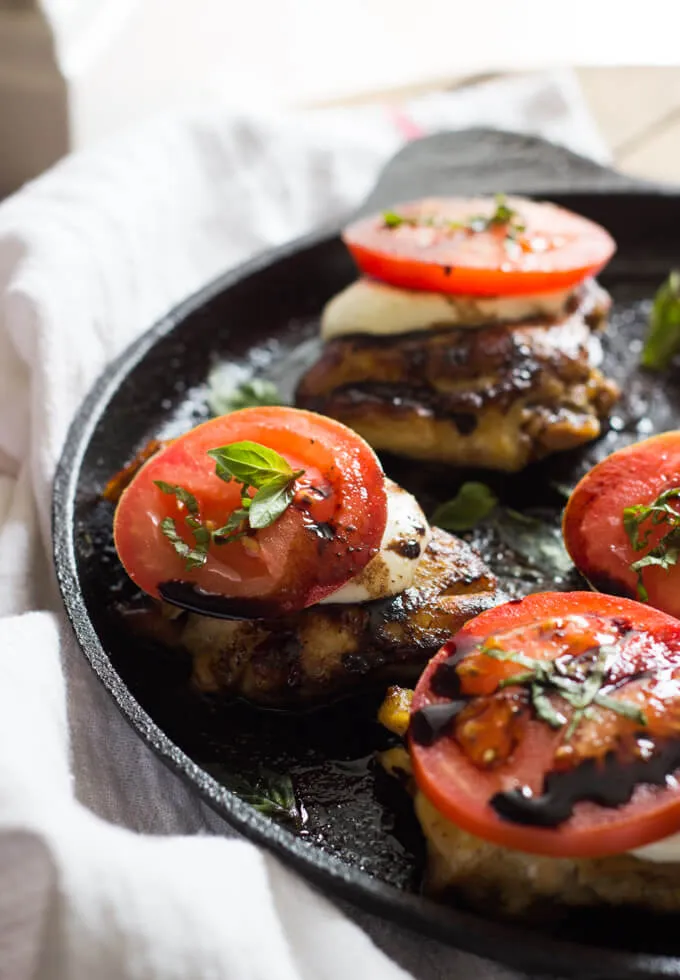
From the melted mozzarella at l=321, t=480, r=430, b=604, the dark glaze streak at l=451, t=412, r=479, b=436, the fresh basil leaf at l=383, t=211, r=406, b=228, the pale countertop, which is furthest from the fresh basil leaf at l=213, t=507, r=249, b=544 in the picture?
the pale countertop

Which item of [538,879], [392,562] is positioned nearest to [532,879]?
[538,879]

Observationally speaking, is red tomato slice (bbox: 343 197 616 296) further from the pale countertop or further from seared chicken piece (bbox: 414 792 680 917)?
seared chicken piece (bbox: 414 792 680 917)

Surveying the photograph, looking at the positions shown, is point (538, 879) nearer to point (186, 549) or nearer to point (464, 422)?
point (186, 549)

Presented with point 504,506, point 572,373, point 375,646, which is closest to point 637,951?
point 375,646

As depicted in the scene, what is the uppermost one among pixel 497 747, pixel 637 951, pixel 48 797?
pixel 497 747

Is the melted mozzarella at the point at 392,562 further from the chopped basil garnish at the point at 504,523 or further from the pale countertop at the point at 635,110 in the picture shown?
the pale countertop at the point at 635,110

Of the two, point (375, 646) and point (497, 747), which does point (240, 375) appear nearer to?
point (375, 646)

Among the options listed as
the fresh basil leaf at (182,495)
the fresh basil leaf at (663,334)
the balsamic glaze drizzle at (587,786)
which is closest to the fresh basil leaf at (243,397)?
the fresh basil leaf at (182,495)
